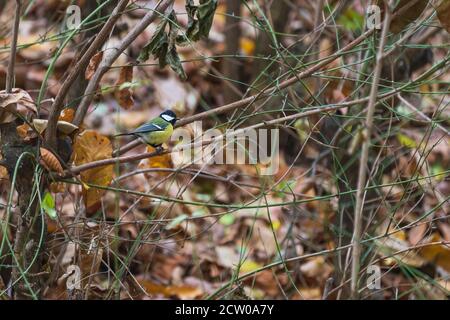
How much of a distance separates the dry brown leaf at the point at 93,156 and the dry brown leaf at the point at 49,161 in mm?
210

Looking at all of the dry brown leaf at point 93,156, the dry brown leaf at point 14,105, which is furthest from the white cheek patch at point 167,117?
the dry brown leaf at point 14,105

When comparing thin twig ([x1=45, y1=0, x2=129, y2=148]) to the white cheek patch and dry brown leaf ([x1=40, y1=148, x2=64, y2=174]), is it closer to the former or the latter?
dry brown leaf ([x1=40, y1=148, x2=64, y2=174])

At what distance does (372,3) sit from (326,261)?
2.01 metres

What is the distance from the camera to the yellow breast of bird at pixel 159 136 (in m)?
3.40

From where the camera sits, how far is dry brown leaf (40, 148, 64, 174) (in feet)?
9.68

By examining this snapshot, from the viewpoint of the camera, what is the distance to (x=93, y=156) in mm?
3287

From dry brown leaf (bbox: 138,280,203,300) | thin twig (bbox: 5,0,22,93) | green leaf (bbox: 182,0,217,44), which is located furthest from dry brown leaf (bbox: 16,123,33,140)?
dry brown leaf (bbox: 138,280,203,300)

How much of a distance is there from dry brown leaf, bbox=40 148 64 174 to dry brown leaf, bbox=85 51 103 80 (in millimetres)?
466

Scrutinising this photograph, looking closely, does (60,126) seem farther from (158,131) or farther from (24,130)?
(158,131)

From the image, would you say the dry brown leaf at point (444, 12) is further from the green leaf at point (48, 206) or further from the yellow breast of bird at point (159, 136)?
the green leaf at point (48, 206)

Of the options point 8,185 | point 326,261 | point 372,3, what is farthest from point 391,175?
point 8,185

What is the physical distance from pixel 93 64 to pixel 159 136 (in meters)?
0.44
